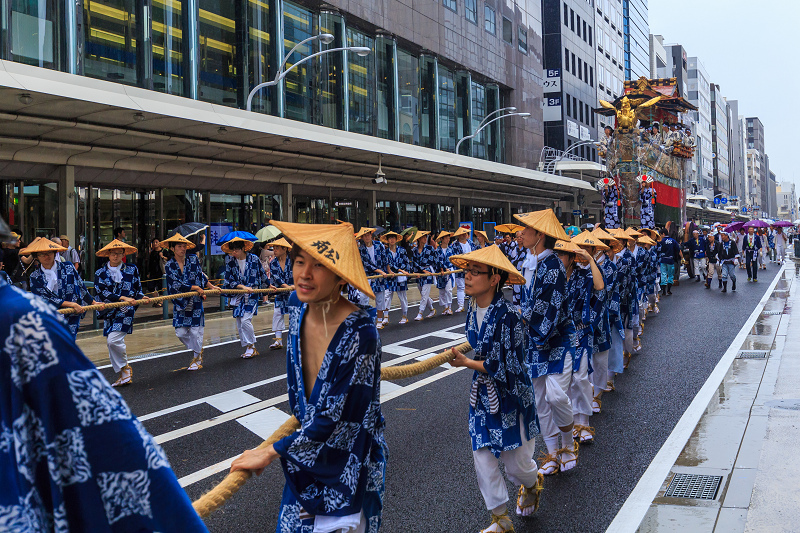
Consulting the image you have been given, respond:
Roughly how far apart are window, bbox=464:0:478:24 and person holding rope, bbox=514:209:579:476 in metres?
34.7

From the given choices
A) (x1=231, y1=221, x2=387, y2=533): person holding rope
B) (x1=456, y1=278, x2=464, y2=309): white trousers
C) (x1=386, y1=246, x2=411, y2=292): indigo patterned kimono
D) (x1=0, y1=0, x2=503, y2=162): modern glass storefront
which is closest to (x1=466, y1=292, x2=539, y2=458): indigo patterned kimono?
(x1=231, y1=221, x2=387, y2=533): person holding rope

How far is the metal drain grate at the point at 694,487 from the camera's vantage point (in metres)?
4.93

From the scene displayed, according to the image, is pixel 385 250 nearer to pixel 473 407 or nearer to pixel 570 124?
pixel 473 407

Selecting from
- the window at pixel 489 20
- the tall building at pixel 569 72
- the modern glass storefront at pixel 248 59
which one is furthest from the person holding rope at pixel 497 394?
the tall building at pixel 569 72

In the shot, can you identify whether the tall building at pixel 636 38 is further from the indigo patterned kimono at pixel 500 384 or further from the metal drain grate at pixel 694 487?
the indigo patterned kimono at pixel 500 384

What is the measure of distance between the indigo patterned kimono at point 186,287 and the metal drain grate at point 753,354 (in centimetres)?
786

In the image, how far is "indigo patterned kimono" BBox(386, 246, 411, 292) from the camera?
1609 centimetres

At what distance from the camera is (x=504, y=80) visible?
4322 cm

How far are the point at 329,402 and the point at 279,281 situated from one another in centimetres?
1014

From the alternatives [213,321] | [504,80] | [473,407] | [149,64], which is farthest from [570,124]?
[473,407]

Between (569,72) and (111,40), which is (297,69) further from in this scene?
(569,72)

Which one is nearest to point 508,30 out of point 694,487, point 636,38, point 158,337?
point 158,337

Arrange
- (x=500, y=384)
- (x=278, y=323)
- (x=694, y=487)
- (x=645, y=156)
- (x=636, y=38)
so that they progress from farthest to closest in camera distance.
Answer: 1. (x=636, y=38)
2. (x=645, y=156)
3. (x=278, y=323)
4. (x=694, y=487)
5. (x=500, y=384)

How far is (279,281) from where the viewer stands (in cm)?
1260
